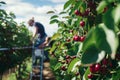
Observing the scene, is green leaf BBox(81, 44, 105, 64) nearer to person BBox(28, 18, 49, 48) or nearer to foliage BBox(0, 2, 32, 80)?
foliage BBox(0, 2, 32, 80)

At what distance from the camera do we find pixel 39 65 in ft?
34.4

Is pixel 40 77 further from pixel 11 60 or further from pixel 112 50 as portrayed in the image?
pixel 112 50

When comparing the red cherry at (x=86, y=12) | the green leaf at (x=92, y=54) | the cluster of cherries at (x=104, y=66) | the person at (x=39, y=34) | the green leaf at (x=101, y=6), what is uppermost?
the person at (x=39, y=34)

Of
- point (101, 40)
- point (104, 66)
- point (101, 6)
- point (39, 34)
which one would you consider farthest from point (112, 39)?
point (39, 34)

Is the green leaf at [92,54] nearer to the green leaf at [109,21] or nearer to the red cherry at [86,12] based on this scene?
the green leaf at [109,21]

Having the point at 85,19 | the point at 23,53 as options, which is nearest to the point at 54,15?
the point at 85,19

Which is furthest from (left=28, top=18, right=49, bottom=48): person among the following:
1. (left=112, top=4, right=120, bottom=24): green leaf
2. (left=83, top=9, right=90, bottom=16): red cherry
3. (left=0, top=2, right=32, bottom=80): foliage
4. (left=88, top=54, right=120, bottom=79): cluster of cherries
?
(left=112, top=4, right=120, bottom=24): green leaf

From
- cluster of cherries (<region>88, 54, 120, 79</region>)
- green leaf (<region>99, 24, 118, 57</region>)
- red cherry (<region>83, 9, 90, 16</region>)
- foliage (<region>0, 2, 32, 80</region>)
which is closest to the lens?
green leaf (<region>99, 24, 118, 57</region>)

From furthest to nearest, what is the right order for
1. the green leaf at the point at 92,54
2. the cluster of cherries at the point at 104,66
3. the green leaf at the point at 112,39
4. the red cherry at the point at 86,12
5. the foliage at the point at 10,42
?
the foliage at the point at 10,42
the red cherry at the point at 86,12
the cluster of cherries at the point at 104,66
the green leaf at the point at 92,54
the green leaf at the point at 112,39

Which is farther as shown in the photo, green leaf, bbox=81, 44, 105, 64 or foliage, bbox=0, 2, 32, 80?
foliage, bbox=0, 2, 32, 80

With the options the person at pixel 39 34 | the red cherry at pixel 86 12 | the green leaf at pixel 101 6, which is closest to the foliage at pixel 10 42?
the person at pixel 39 34

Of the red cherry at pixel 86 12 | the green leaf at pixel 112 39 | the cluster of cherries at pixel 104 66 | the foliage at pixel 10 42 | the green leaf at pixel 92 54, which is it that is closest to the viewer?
the green leaf at pixel 112 39

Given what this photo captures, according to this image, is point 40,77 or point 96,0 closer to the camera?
point 96,0

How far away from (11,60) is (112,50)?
976cm
